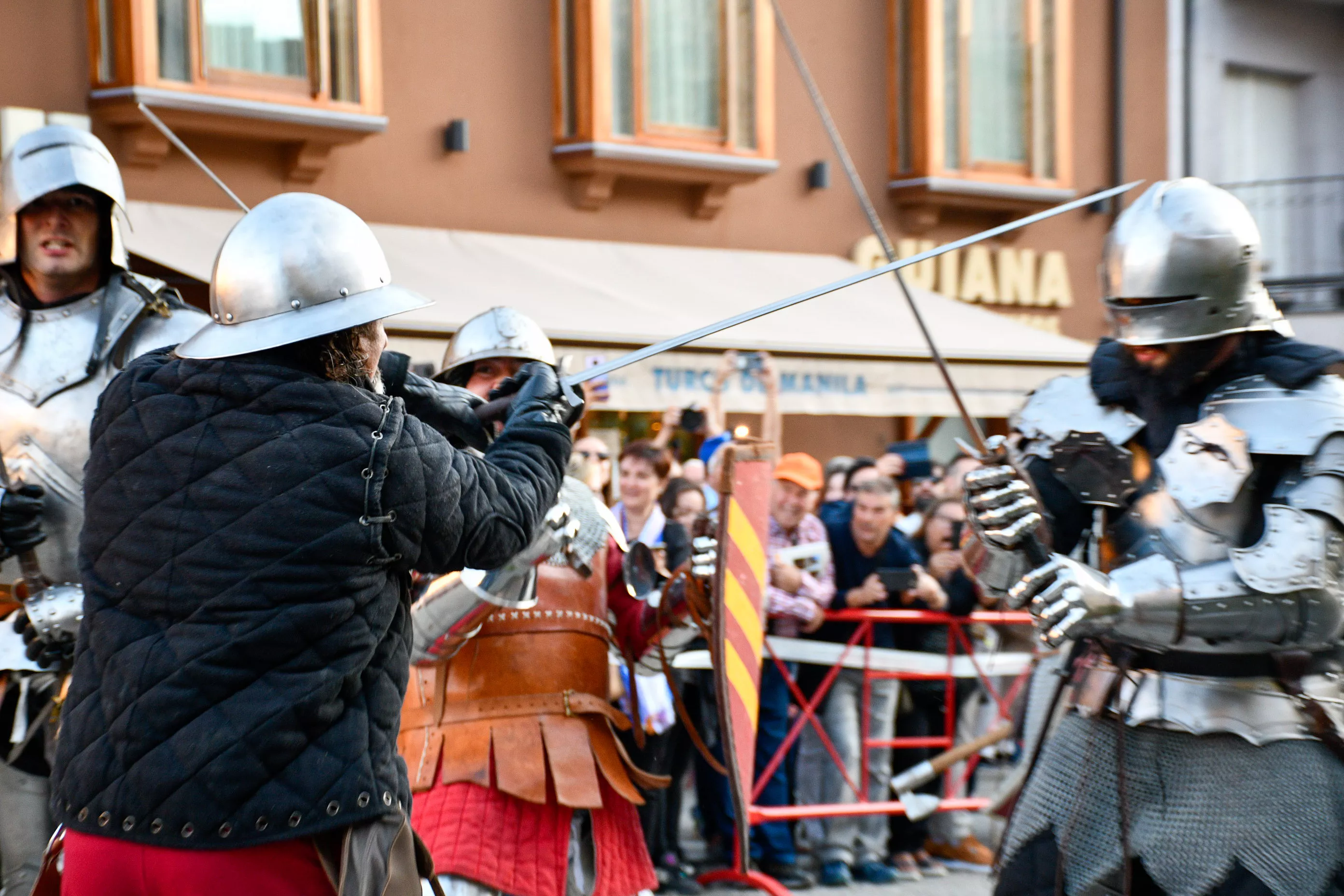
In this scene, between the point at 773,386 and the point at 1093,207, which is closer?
the point at 773,386

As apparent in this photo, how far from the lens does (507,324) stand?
12.2ft

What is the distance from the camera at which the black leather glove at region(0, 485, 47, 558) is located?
327cm

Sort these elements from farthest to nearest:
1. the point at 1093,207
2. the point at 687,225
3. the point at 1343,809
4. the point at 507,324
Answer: the point at 1093,207 → the point at 687,225 → the point at 507,324 → the point at 1343,809

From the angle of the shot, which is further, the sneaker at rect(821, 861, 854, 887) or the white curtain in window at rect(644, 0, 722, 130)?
the white curtain in window at rect(644, 0, 722, 130)

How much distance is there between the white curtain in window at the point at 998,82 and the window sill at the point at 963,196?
0.32 metres

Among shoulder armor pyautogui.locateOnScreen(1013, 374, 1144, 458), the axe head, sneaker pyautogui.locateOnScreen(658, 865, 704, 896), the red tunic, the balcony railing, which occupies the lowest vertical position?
sneaker pyautogui.locateOnScreen(658, 865, 704, 896)

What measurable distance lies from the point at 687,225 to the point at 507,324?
21.9 feet

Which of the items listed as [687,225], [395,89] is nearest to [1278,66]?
[687,225]

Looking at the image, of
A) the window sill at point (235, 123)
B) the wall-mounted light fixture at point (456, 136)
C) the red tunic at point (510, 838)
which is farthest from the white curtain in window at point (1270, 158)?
the red tunic at point (510, 838)

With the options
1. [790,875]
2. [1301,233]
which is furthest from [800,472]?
[1301,233]

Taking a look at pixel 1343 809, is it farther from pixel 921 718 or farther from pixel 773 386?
pixel 773 386

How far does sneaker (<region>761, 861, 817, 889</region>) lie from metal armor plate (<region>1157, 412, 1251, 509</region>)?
3225mm

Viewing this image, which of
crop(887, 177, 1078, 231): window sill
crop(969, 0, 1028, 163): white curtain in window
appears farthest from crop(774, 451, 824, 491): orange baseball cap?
crop(969, 0, 1028, 163): white curtain in window

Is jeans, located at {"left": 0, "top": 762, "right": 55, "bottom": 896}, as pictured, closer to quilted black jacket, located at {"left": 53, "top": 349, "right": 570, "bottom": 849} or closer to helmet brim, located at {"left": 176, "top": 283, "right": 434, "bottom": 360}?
quilted black jacket, located at {"left": 53, "top": 349, "right": 570, "bottom": 849}
